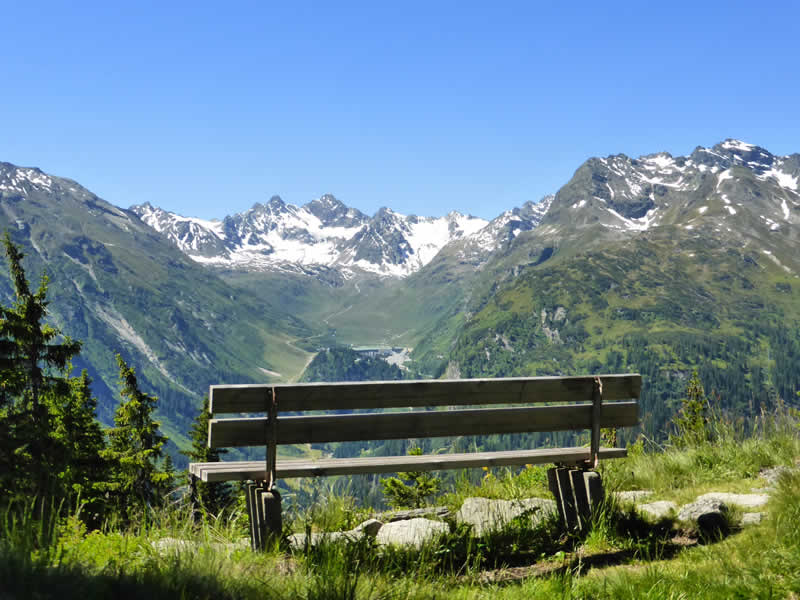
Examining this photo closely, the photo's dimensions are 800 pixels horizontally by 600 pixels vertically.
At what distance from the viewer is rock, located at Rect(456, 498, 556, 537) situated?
7.33m

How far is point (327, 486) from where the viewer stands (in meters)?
8.14

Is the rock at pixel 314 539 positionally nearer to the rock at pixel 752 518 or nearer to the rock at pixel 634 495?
the rock at pixel 634 495

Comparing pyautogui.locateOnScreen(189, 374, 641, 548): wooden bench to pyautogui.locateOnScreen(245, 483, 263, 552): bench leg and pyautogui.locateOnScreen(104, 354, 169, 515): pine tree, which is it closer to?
pyautogui.locateOnScreen(245, 483, 263, 552): bench leg

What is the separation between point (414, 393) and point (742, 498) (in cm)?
456

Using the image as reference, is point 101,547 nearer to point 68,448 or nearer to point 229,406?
point 229,406

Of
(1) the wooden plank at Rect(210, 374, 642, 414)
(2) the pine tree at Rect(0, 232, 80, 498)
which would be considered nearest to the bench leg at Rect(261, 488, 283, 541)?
(1) the wooden plank at Rect(210, 374, 642, 414)

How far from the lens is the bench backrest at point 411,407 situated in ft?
20.3

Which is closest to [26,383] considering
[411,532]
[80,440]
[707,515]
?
[80,440]

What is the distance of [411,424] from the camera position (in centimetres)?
687

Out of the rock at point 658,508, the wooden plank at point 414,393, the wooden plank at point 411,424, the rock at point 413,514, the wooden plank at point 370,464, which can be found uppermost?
the wooden plank at point 414,393

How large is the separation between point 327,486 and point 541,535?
107 inches

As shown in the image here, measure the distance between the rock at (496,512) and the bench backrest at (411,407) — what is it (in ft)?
3.39

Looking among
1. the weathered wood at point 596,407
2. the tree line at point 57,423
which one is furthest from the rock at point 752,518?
the tree line at point 57,423

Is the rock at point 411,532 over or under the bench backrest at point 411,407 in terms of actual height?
under
